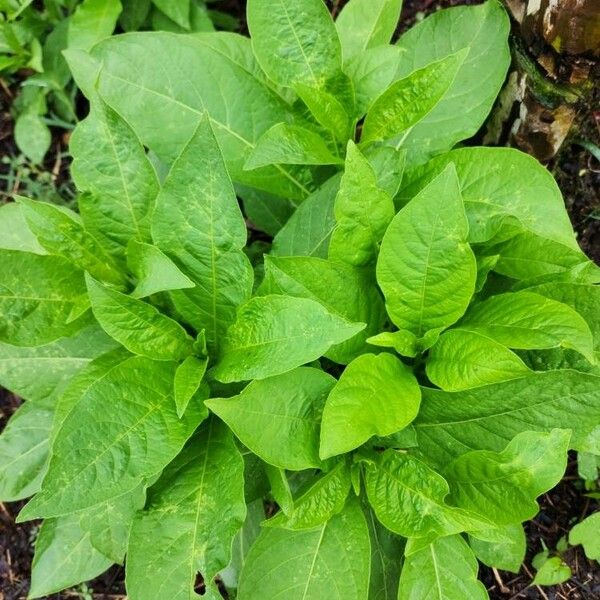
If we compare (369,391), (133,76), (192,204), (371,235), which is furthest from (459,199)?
(133,76)

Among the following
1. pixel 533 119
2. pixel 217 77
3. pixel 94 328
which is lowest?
pixel 94 328

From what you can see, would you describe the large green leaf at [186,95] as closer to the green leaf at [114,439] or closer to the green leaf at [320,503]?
the green leaf at [114,439]

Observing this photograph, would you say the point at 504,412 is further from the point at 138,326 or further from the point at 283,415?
the point at 138,326

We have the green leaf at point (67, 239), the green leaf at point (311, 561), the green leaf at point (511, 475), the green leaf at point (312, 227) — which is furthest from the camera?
the green leaf at point (312, 227)

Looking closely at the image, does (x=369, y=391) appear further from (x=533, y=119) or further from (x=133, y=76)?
(x=133, y=76)

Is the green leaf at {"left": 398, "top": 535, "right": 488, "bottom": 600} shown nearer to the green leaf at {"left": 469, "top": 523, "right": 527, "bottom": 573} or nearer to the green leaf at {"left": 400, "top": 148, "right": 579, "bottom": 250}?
the green leaf at {"left": 469, "top": 523, "right": 527, "bottom": 573}

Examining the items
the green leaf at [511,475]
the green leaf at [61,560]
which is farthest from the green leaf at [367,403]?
the green leaf at [61,560]

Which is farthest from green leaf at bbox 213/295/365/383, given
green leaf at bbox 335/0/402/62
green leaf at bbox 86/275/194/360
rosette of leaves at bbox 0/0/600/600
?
green leaf at bbox 335/0/402/62

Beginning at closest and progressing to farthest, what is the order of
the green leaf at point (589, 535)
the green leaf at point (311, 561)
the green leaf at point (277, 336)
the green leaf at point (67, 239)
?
the green leaf at point (277, 336), the green leaf at point (67, 239), the green leaf at point (311, 561), the green leaf at point (589, 535)
